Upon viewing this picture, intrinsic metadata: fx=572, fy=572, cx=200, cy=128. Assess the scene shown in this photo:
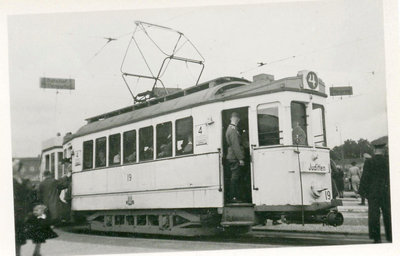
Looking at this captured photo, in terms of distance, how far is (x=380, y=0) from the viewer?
667cm

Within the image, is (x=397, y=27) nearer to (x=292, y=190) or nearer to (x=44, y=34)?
(x=292, y=190)

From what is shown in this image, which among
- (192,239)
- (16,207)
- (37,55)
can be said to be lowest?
(192,239)

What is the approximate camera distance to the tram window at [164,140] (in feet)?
22.9

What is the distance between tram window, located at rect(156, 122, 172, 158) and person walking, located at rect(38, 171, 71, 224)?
136cm

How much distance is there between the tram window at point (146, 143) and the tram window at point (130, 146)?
0.40 feet

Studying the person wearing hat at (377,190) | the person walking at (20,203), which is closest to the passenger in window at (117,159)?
the person walking at (20,203)

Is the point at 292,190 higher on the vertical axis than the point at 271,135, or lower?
lower

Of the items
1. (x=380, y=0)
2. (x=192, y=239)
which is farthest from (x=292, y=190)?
(x=380, y=0)

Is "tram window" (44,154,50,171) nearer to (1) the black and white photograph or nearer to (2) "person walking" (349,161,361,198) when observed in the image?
(1) the black and white photograph

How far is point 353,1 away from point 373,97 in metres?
1.15

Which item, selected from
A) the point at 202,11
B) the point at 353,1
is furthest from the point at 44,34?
the point at 353,1

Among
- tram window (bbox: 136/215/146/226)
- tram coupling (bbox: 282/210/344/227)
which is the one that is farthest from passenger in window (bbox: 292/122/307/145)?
tram window (bbox: 136/215/146/226)

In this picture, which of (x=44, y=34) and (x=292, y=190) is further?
(x=44, y=34)

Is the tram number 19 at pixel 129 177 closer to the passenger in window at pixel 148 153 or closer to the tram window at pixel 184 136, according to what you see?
the passenger in window at pixel 148 153
